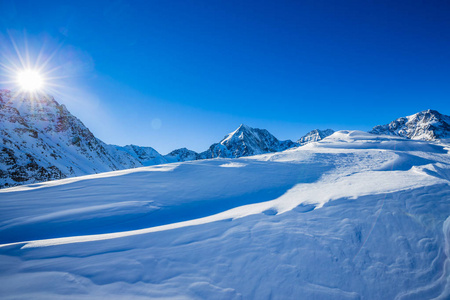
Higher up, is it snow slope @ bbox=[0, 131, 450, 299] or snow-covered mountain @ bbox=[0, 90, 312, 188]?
snow-covered mountain @ bbox=[0, 90, 312, 188]

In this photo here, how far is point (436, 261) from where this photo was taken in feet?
8.57

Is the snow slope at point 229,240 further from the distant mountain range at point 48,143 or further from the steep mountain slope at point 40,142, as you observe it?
the steep mountain slope at point 40,142

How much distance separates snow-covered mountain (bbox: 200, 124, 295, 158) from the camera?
477 ft

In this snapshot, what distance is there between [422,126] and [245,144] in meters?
156

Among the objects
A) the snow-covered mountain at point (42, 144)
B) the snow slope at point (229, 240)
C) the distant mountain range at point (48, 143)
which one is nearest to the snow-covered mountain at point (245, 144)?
the distant mountain range at point (48, 143)

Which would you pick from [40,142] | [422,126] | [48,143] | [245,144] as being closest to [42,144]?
[40,142]

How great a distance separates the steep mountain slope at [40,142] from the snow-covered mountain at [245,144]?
94.5 meters

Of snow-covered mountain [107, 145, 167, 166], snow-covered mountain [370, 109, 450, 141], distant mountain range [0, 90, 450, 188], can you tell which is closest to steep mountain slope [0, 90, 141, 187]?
distant mountain range [0, 90, 450, 188]

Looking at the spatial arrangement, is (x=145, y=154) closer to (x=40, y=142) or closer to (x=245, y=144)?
(x=245, y=144)

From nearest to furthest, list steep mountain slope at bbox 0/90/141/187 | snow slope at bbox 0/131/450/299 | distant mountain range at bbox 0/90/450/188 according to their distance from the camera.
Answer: snow slope at bbox 0/131/450/299
steep mountain slope at bbox 0/90/141/187
distant mountain range at bbox 0/90/450/188

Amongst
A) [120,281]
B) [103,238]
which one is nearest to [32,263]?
[103,238]

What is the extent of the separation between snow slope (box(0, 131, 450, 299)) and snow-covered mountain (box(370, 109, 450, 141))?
177 meters

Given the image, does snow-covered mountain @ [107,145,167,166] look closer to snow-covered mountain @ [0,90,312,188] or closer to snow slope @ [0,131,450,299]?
snow-covered mountain @ [0,90,312,188]

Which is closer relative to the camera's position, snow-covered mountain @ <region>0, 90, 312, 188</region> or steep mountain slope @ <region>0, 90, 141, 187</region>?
steep mountain slope @ <region>0, 90, 141, 187</region>
